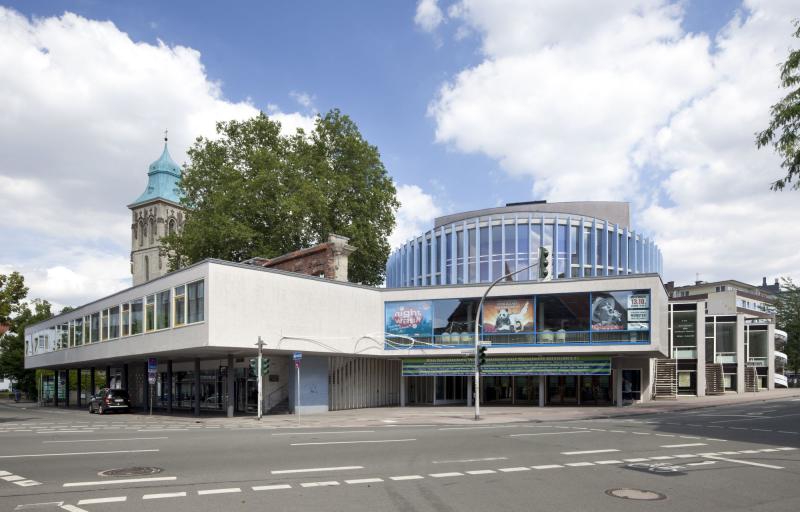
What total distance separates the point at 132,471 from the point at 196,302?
1816cm

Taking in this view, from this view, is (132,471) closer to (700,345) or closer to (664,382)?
(664,382)

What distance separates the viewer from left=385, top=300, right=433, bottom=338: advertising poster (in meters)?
37.4

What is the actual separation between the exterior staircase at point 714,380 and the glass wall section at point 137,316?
1598 inches

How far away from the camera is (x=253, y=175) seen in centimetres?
4831

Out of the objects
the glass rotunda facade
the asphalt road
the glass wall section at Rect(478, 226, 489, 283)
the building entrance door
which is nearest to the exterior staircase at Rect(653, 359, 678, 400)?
the building entrance door

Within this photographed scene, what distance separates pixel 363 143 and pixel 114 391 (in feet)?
81.5

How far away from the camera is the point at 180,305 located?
3119 cm

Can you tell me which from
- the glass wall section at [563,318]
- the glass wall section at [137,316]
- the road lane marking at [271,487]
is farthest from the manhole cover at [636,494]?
Result: the glass wall section at [137,316]

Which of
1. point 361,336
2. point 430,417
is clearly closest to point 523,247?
point 361,336

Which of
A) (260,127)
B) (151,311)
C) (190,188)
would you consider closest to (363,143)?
(260,127)

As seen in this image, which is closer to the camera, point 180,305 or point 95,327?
point 180,305

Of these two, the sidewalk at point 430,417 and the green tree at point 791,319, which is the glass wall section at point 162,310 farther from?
the green tree at point 791,319

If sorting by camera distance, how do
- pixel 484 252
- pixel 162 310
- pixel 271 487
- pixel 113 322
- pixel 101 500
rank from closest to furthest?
pixel 101 500 < pixel 271 487 < pixel 162 310 < pixel 113 322 < pixel 484 252

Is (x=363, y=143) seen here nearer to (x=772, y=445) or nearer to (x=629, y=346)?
(x=629, y=346)
